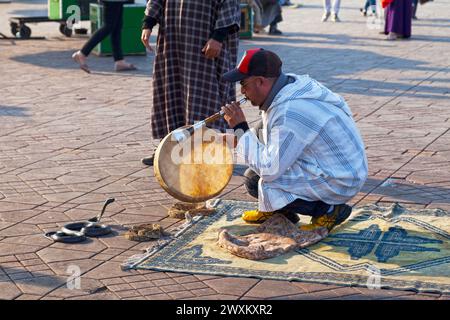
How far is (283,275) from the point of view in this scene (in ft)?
15.0

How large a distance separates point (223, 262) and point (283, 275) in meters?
0.35

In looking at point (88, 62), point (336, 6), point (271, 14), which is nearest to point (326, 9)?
point (336, 6)

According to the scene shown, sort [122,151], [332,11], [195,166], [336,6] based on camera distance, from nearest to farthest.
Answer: [195,166] → [122,151] → [336,6] → [332,11]

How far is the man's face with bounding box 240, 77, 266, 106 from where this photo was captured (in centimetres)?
504

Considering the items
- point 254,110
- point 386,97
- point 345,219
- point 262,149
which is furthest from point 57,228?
point 386,97

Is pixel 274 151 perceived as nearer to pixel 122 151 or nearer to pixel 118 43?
pixel 122 151

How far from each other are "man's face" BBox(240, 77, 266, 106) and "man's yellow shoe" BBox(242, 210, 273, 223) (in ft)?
2.08

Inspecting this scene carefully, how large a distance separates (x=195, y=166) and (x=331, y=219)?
891 millimetres

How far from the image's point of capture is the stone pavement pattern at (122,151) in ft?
14.8

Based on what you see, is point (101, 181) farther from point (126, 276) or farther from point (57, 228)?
point (126, 276)

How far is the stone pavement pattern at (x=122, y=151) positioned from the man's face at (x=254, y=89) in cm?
91

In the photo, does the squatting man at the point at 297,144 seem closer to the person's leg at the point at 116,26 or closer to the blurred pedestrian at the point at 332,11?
the person's leg at the point at 116,26

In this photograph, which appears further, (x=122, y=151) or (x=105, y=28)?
(x=105, y=28)

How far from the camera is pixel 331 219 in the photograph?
5129 mm
